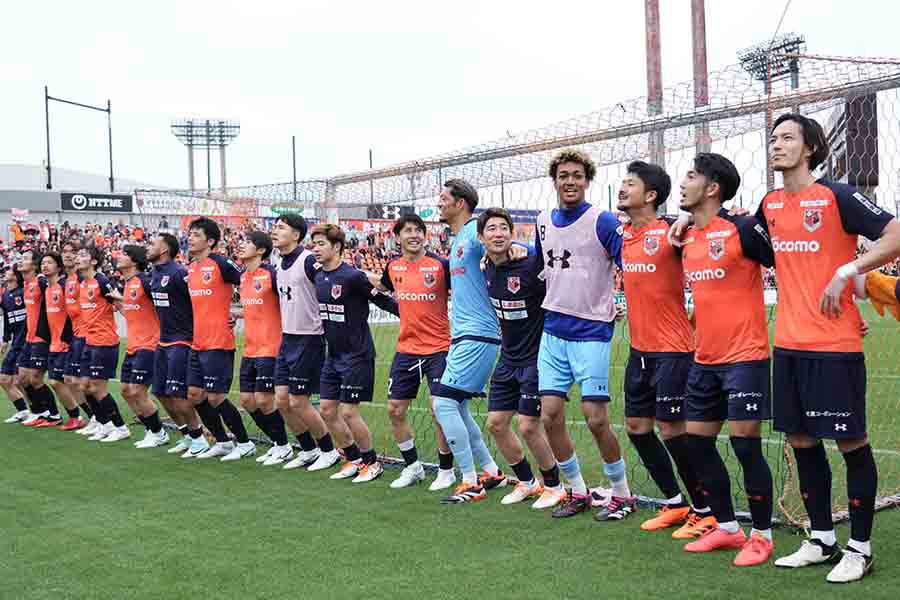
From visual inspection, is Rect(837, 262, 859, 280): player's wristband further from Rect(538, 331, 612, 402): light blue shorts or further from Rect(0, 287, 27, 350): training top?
Rect(0, 287, 27, 350): training top

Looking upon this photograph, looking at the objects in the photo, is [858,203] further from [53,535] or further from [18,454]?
[18,454]

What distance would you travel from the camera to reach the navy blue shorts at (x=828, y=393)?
4434 mm

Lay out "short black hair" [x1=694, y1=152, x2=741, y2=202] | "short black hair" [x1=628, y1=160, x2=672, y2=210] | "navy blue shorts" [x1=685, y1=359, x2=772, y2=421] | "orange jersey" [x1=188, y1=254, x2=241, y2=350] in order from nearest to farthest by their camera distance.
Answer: "navy blue shorts" [x1=685, y1=359, x2=772, y2=421], "short black hair" [x1=694, y1=152, x2=741, y2=202], "short black hair" [x1=628, y1=160, x2=672, y2=210], "orange jersey" [x1=188, y1=254, x2=241, y2=350]

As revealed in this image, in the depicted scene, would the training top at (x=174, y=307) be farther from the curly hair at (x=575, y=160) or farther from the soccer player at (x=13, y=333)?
the curly hair at (x=575, y=160)

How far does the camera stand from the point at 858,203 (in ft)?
14.5

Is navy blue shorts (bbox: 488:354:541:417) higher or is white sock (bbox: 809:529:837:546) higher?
navy blue shorts (bbox: 488:354:541:417)

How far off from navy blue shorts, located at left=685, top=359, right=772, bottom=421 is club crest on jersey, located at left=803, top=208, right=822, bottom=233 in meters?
0.75

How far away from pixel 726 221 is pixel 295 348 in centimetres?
432

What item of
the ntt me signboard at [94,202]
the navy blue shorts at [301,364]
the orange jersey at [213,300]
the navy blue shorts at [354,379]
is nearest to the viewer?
the navy blue shorts at [354,379]

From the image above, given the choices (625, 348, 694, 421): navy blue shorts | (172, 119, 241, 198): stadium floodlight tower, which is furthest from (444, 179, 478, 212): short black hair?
(172, 119, 241, 198): stadium floodlight tower

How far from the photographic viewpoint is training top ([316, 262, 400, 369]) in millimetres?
7770

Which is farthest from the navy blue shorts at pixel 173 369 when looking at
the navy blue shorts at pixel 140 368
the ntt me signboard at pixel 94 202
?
the ntt me signboard at pixel 94 202

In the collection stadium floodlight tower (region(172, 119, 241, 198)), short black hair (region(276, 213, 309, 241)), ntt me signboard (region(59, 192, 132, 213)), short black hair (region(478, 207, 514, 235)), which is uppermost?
stadium floodlight tower (region(172, 119, 241, 198))

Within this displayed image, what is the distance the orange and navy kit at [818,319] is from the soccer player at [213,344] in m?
5.74
